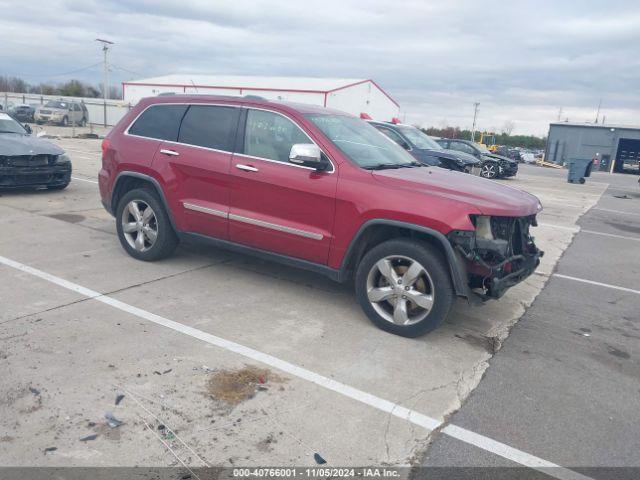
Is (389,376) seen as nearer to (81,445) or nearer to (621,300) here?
(81,445)

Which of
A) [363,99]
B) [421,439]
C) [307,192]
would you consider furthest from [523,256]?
[363,99]

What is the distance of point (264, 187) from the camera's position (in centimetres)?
509

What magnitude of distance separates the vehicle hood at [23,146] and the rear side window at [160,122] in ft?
13.7

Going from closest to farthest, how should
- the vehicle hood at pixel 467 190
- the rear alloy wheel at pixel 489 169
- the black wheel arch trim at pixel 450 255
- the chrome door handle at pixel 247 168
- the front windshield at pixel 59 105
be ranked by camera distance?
the black wheel arch trim at pixel 450 255 < the vehicle hood at pixel 467 190 < the chrome door handle at pixel 247 168 < the rear alloy wheel at pixel 489 169 < the front windshield at pixel 59 105

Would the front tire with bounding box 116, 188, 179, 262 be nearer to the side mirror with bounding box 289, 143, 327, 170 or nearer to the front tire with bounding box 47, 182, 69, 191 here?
the side mirror with bounding box 289, 143, 327, 170

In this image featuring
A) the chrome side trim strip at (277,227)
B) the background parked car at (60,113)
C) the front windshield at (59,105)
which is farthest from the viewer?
the front windshield at (59,105)

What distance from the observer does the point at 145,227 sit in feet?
20.0

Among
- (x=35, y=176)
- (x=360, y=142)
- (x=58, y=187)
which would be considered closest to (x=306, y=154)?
(x=360, y=142)

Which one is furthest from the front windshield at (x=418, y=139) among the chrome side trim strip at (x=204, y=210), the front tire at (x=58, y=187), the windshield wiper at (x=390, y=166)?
the chrome side trim strip at (x=204, y=210)

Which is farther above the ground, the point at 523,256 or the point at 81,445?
the point at 523,256

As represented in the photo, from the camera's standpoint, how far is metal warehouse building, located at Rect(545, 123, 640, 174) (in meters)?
44.9

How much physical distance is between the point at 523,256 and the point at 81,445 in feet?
12.4

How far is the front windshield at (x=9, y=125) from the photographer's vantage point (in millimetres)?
10039

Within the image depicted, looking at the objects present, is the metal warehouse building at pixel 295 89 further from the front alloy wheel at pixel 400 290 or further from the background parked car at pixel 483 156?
the front alloy wheel at pixel 400 290
